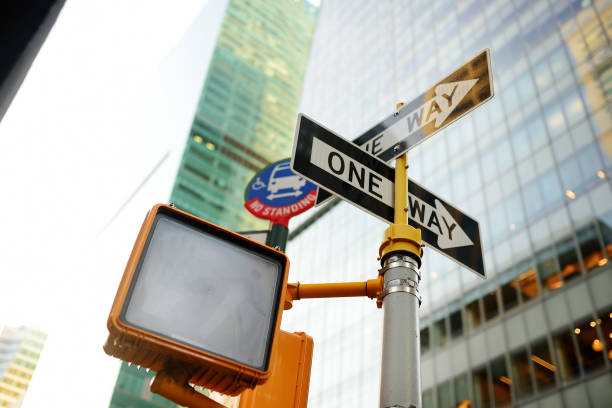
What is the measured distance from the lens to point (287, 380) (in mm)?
3191

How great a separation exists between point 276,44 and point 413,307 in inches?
4566

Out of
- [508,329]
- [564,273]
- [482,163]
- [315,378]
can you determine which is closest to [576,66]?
[482,163]

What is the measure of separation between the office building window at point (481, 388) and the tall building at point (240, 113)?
123 feet

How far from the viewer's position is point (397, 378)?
269 centimetres

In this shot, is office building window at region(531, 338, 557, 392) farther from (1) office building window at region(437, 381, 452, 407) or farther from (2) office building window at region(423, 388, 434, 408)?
(2) office building window at region(423, 388, 434, 408)

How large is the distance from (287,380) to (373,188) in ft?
4.66

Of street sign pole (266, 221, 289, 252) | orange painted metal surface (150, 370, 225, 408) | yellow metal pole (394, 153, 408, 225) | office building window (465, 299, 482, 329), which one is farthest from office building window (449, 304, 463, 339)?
orange painted metal surface (150, 370, 225, 408)

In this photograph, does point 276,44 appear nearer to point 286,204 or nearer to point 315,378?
point 315,378

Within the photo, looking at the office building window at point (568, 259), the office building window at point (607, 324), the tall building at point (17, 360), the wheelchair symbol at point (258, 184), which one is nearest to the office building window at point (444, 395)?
the office building window at point (568, 259)

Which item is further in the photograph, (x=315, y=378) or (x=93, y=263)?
(x=93, y=263)

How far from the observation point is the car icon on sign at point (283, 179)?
19.7 ft

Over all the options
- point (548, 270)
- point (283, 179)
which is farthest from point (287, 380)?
point (548, 270)

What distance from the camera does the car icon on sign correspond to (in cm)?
600

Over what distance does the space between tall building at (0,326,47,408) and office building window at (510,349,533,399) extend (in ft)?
204
